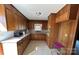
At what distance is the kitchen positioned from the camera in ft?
6.36

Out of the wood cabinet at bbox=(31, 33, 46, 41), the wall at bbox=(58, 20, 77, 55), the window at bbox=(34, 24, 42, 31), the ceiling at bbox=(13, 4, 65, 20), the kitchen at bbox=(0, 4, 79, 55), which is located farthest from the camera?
the window at bbox=(34, 24, 42, 31)

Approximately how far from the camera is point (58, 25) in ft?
12.9

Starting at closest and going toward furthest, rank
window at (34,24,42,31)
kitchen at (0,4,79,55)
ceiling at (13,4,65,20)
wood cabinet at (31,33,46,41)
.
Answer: kitchen at (0,4,79,55), ceiling at (13,4,65,20), wood cabinet at (31,33,46,41), window at (34,24,42,31)

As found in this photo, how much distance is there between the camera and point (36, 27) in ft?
21.7

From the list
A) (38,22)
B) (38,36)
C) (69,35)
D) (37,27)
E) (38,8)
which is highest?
(38,8)

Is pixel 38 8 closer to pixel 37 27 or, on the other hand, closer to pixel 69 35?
pixel 69 35

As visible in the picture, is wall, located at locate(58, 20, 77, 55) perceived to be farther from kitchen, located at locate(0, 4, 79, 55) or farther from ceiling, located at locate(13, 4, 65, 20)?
ceiling, located at locate(13, 4, 65, 20)

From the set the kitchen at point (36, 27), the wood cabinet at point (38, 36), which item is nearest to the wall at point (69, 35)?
the kitchen at point (36, 27)

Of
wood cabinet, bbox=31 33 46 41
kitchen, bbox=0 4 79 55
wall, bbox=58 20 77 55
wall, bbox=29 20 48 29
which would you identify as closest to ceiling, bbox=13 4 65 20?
kitchen, bbox=0 4 79 55

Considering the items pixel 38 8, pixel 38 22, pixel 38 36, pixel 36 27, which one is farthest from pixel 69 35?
pixel 36 27

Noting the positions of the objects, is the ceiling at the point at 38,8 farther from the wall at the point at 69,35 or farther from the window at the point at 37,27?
the window at the point at 37,27
